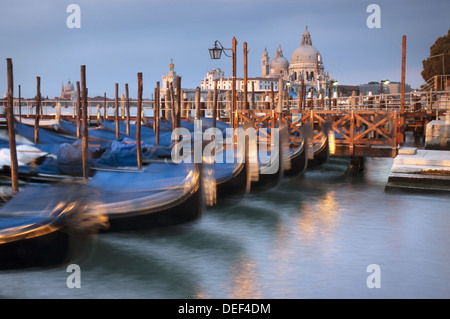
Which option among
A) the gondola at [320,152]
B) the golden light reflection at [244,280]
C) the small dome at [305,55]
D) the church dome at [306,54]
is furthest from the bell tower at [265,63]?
the golden light reflection at [244,280]

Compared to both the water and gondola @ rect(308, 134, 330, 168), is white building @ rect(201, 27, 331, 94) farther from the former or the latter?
the water

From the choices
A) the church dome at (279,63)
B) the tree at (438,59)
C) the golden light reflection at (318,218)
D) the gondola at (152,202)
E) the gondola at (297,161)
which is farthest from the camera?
the church dome at (279,63)

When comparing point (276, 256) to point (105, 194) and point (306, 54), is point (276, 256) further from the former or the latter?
point (306, 54)

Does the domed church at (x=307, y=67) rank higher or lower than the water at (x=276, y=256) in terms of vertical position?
higher

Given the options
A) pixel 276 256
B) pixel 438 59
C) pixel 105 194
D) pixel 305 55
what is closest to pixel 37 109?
pixel 105 194

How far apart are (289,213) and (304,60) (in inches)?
2577

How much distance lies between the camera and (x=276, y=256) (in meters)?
5.50

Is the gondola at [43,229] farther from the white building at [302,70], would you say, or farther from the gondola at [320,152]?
the white building at [302,70]

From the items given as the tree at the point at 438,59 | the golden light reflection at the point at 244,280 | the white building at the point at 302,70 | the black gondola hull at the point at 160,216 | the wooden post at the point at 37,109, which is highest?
the white building at the point at 302,70

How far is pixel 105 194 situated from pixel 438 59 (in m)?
18.9

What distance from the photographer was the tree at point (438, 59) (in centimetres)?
2082

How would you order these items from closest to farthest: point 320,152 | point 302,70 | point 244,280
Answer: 1. point 244,280
2. point 320,152
3. point 302,70

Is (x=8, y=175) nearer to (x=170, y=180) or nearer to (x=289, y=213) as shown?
(x=170, y=180)

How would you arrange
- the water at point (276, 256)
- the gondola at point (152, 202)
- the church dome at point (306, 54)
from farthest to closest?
the church dome at point (306, 54) → the gondola at point (152, 202) → the water at point (276, 256)
